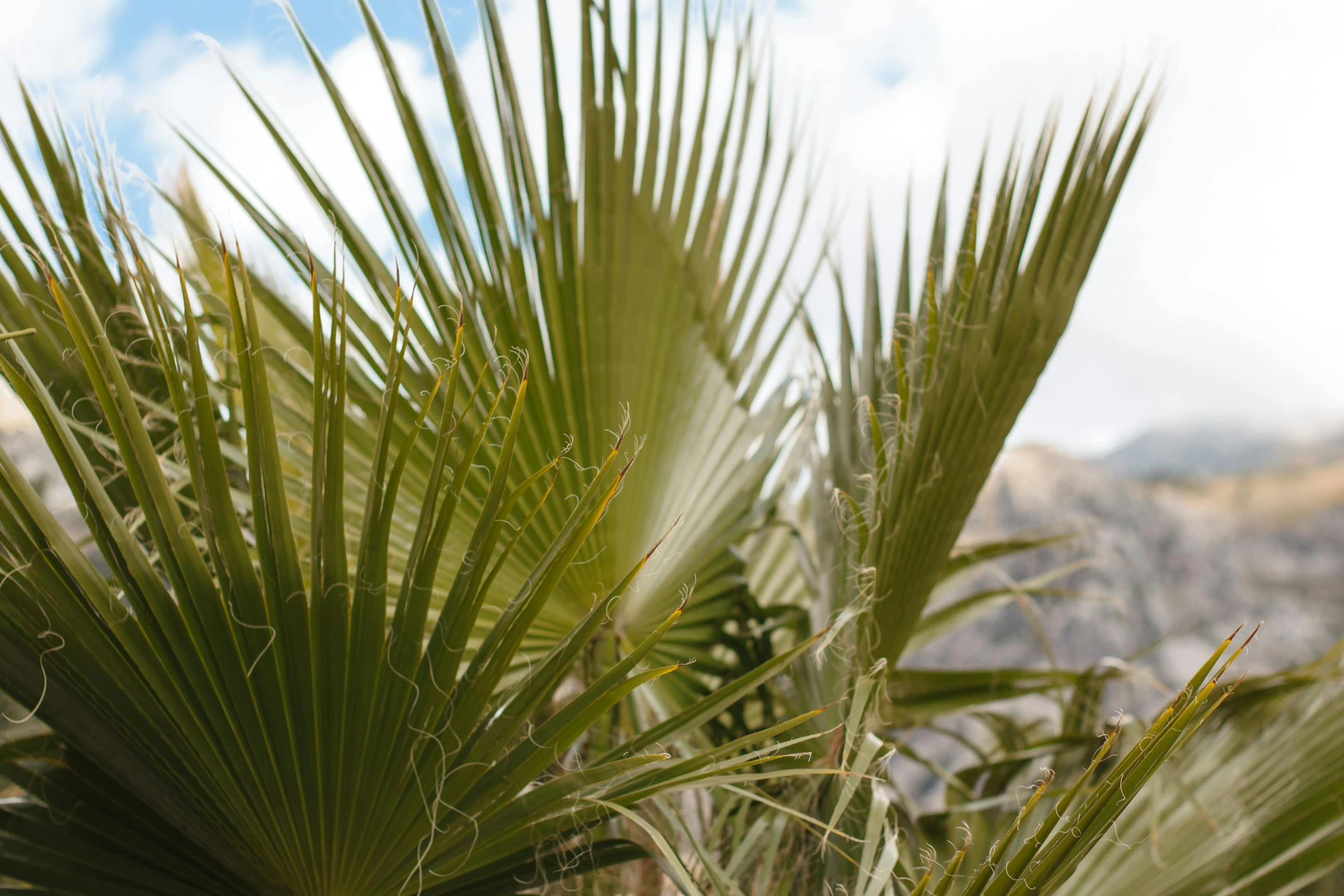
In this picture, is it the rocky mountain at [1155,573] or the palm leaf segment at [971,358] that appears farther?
the rocky mountain at [1155,573]

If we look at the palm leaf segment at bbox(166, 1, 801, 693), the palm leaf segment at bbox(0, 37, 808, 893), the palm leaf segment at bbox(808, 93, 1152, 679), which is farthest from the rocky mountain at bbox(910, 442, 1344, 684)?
the palm leaf segment at bbox(0, 37, 808, 893)

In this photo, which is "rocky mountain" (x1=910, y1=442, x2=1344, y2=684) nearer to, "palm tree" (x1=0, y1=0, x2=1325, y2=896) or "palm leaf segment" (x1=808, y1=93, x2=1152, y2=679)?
"palm tree" (x1=0, y1=0, x2=1325, y2=896)

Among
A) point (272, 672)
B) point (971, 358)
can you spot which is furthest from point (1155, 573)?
point (272, 672)

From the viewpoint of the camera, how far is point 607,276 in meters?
0.99

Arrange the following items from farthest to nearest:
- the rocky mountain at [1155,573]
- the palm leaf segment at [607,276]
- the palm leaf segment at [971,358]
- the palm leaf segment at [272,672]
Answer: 1. the rocky mountain at [1155,573]
2. the palm leaf segment at [607,276]
3. the palm leaf segment at [971,358]
4. the palm leaf segment at [272,672]

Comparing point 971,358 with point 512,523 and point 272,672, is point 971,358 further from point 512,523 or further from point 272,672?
point 272,672

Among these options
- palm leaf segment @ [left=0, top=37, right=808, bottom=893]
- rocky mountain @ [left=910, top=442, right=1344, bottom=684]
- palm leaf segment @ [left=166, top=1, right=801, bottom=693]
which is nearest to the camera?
palm leaf segment @ [left=0, top=37, right=808, bottom=893]

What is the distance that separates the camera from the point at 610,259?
38.8 inches

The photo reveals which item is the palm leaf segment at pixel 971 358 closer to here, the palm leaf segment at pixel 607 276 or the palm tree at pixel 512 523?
the palm tree at pixel 512 523

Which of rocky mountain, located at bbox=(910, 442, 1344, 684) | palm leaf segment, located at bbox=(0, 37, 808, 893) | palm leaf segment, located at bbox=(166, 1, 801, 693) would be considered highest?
palm leaf segment, located at bbox=(166, 1, 801, 693)

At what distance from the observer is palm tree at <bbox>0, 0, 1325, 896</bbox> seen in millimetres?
520

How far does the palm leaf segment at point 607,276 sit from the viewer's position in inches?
36.3

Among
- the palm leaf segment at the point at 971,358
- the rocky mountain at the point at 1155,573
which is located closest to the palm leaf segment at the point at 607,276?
the palm leaf segment at the point at 971,358

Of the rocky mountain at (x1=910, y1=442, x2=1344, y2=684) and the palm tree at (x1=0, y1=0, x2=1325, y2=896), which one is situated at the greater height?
the palm tree at (x1=0, y1=0, x2=1325, y2=896)
